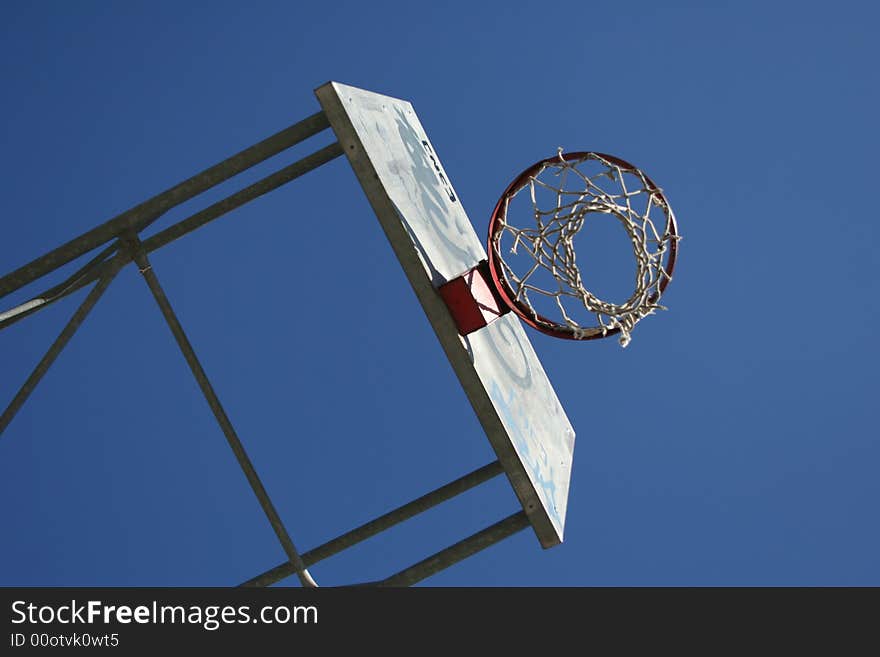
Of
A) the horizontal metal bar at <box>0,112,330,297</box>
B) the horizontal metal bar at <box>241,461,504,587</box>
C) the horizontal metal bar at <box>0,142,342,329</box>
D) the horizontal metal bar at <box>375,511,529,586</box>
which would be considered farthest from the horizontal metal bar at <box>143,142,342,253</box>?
the horizontal metal bar at <box>375,511,529,586</box>

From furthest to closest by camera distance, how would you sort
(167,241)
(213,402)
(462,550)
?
1. (213,402)
2. (167,241)
3. (462,550)

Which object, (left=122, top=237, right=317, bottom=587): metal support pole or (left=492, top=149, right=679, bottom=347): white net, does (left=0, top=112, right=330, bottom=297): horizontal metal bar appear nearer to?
(left=122, top=237, right=317, bottom=587): metal support pole

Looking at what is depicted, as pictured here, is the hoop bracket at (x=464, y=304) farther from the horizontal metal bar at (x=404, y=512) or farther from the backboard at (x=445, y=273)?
the horizontal metal bar at (x=404, y=512)

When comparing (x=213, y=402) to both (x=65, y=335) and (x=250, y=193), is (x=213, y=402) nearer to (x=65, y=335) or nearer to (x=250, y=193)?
(x=65, y=335)

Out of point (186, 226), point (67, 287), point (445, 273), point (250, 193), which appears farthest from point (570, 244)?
point (67, 287)

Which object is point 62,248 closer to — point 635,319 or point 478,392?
point 478,392

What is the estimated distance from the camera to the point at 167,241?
17.8ft

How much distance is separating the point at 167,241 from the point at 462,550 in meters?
1.68

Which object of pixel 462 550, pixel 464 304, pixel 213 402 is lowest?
pixel 462 550

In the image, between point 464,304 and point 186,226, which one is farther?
point 186,226

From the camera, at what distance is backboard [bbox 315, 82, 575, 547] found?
4793 mm
